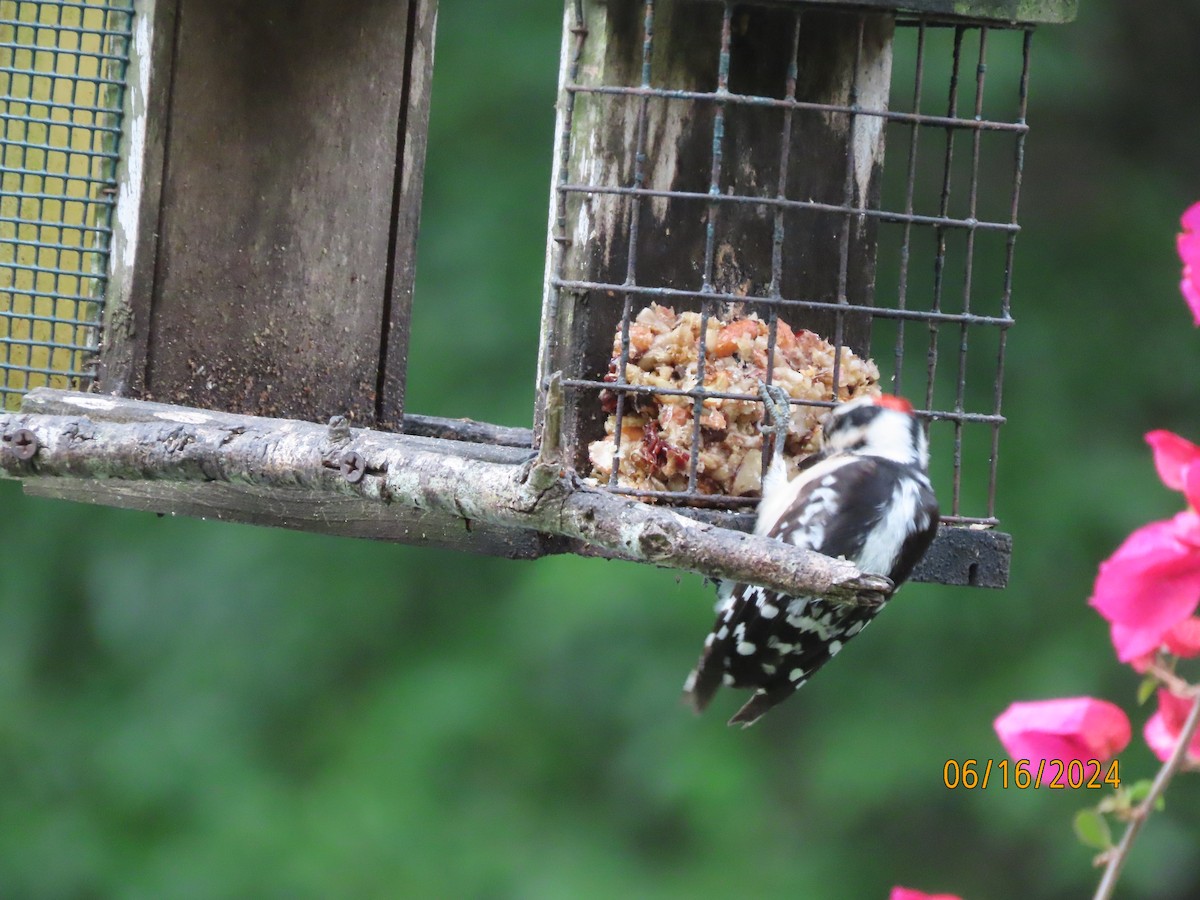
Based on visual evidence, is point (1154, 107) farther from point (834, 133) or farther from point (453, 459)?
point (453, 459)

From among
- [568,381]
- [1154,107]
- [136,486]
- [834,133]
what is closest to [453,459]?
[568,381]

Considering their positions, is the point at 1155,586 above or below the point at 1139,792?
above

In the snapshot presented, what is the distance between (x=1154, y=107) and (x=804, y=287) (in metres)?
5.70

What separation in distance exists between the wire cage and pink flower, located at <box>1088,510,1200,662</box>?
182 cm

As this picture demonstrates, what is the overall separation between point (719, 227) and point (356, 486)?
1165 mm

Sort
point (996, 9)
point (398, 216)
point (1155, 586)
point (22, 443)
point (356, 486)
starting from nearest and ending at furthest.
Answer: point (1155, 586) < point (356, 486) < point (22, 443) < point (996, 9) < point (398, 216)

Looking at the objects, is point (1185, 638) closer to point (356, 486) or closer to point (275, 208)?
point (356, 486)

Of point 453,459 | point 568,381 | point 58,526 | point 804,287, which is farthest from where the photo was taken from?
point 58,526

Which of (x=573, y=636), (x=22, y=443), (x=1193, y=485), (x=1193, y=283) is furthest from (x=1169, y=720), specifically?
(x=573, y=636)

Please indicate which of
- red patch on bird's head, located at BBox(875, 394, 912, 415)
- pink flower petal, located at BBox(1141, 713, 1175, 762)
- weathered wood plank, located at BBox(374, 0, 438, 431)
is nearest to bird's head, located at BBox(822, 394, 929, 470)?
red patch on bird's head, located at BBox(875, 394, 912, 415)

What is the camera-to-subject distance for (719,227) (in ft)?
10.3

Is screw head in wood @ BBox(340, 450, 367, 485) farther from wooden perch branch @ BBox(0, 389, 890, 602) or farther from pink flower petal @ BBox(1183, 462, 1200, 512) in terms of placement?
pink flower petal @ BBox(1183, 462, 1200, 512)

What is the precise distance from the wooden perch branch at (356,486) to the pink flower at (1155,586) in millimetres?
644

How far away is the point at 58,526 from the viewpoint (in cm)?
812
